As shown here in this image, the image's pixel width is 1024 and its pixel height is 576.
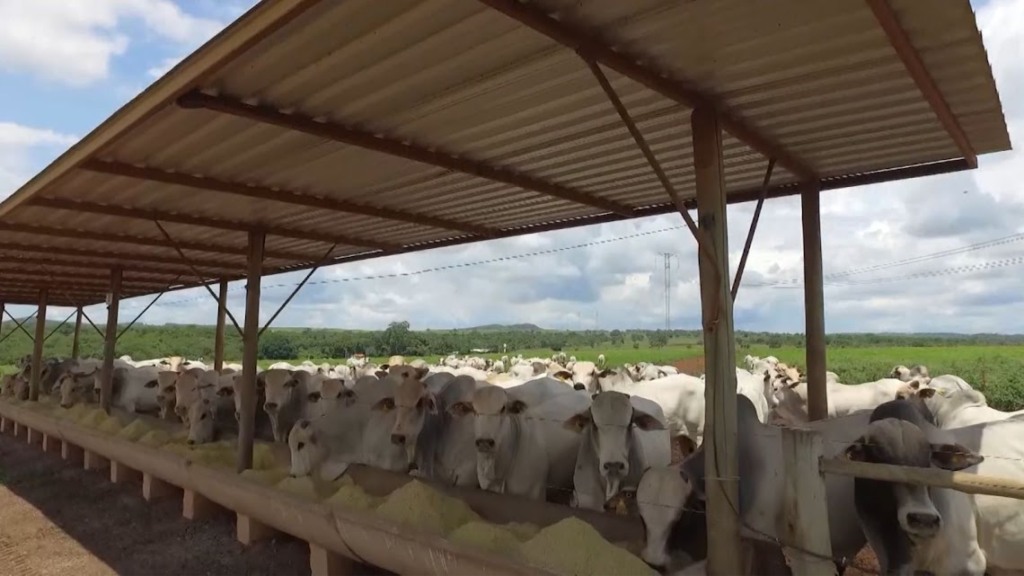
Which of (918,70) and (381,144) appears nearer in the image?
(918,70)

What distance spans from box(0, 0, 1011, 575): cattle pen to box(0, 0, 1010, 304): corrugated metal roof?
0.02 meters

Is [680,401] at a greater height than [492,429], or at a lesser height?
lesser

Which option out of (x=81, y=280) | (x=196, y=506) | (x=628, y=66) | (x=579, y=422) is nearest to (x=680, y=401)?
(x=579, y=422)

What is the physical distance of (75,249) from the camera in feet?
32.5

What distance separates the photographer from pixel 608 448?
552 centimetres

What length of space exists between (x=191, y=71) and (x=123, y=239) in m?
6.33

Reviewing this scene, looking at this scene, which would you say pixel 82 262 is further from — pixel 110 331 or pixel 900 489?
pixel 900 489

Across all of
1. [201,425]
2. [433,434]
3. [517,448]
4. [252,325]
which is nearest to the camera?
[517,448]

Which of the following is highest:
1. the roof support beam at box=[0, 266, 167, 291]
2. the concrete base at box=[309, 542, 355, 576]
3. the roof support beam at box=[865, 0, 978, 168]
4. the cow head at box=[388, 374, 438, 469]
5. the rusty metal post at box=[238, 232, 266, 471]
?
the roof support beam at box=[865, 0, 978, 168]

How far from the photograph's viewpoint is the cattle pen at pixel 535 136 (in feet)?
10.4

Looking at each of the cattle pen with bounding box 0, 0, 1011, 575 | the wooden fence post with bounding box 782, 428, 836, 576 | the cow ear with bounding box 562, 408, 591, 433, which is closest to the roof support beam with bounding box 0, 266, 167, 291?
the cattle pen with bounding box 0, 0, 1011, 575

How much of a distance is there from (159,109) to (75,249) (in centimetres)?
731

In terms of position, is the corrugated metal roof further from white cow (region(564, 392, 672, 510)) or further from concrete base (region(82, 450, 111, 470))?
concrete base (region(82, 450, 111, 470))

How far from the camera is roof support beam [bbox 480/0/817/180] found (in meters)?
2.98
